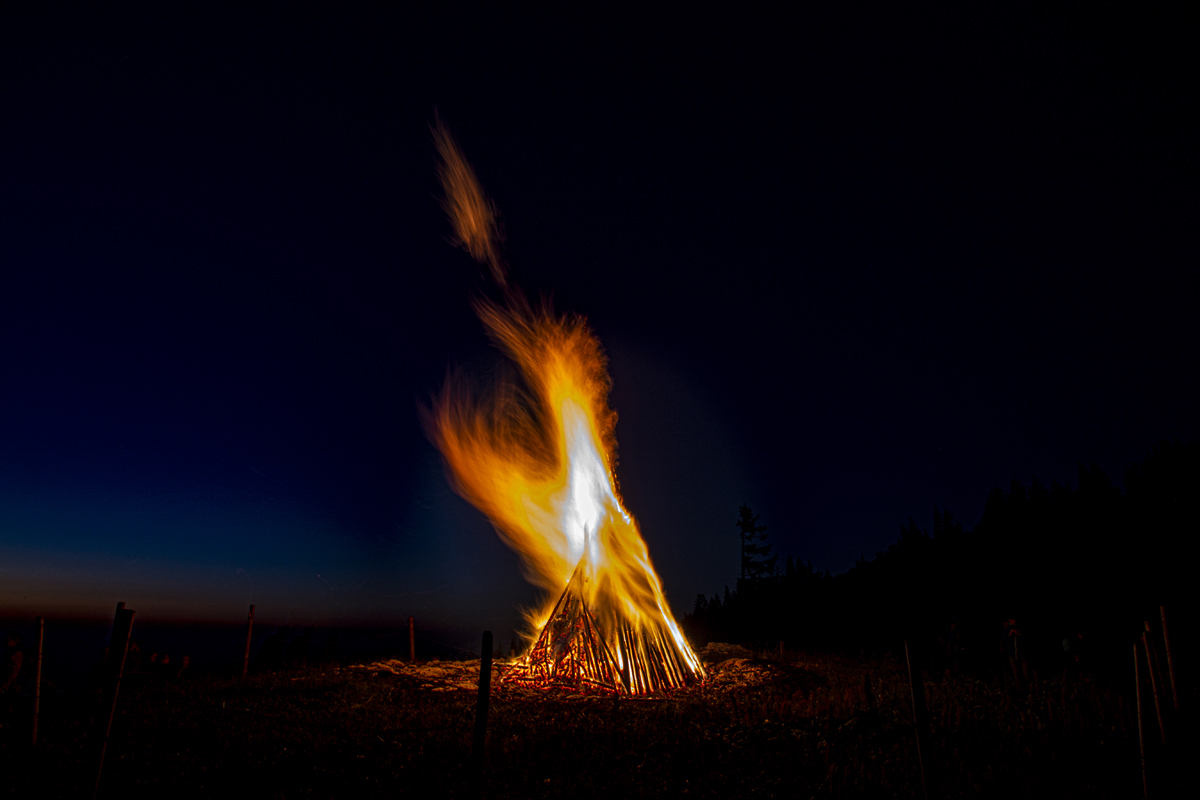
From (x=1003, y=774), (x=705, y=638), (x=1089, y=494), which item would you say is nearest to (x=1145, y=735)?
(x=1003, y=774)

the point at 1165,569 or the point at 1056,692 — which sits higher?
the point at 1165,569

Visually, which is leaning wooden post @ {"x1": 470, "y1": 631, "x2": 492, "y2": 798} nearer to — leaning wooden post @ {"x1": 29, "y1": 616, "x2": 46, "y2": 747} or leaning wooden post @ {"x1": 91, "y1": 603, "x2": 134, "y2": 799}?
leaning wooden post @ {"x1": 91, "y1": 603, "x2": 134, "y2": 799}

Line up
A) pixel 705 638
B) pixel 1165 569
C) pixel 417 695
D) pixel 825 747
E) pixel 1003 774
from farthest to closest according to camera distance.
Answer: pixel 705 638 < pixel 1165 569 < pixel 417 695 < pixel 825 747 < pixel 1003 774

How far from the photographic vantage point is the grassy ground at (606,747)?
319 inches

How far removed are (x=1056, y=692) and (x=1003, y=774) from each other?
221 inches

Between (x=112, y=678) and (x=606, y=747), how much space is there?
6.62 m

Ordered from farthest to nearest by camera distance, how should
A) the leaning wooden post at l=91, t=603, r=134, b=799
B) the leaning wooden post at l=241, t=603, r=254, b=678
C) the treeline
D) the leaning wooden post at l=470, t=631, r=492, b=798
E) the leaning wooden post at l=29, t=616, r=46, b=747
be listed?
the treeline, the leaning wooden post at l=241, t=603, r=254, b=678, the leaning wooden post at l=29, t=616, r=46, b=747, the leaning wooden post at l=470, t=631, r=492, b=798, the leaning wooden post at l=91, t=603, r=134, b=799

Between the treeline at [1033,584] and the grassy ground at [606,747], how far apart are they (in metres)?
7.99

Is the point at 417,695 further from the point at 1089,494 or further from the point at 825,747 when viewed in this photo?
the point at 1089,494

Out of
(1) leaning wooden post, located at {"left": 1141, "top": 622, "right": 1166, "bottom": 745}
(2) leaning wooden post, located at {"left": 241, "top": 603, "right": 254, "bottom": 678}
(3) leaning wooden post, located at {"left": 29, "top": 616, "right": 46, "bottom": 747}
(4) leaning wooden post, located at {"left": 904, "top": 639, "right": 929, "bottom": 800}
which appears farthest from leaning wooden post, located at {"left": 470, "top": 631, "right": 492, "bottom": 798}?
(2) leaning wooden post, located at {"left": 241, "top": 603, "right": 254, "bottom": 678}

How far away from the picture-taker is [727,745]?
9570 millimetres

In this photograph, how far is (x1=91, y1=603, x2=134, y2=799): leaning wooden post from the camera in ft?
21.1

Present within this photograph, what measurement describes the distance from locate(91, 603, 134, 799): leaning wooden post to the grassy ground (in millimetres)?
1716

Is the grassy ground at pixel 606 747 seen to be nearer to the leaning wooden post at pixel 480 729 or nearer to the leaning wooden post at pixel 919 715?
the leaning wooden post at pixel 919 715
